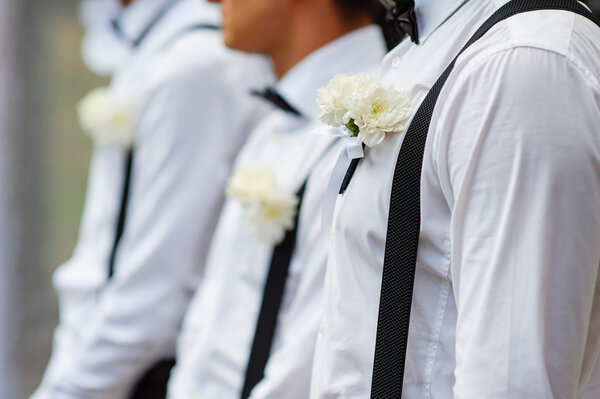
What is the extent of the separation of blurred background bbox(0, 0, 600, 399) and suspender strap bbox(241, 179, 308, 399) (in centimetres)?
271

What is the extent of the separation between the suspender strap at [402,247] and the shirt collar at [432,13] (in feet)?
0.35

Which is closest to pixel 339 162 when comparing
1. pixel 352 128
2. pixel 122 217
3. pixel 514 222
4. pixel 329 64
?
pixel 352 128

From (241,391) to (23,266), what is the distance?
2.78 m

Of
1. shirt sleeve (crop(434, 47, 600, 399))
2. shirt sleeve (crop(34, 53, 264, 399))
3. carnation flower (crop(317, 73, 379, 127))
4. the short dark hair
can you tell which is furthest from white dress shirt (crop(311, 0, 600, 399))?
shirt sleeve (crop(34, 53, 264, 399))

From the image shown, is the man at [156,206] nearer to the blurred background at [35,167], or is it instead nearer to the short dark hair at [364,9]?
the short dark hair at [364,9]

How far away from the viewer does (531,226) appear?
0.73 meters

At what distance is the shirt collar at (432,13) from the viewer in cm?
97

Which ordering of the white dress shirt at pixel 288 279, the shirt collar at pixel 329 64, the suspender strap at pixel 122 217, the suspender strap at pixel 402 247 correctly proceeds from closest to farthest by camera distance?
the suspender strap at pixel 402 247 → the white dress shirt at pixel 288 279 → the shirt collar at pixel 329 64 → the suspender strap at pixel 122 217

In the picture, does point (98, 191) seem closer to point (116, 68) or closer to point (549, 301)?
point (116, 68)

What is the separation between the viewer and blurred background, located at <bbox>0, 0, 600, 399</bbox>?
3.85 meters

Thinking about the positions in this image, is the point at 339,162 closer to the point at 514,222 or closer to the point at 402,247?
the point at 402,247

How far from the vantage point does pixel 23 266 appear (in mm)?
3951

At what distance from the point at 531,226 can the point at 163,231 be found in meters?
1.41

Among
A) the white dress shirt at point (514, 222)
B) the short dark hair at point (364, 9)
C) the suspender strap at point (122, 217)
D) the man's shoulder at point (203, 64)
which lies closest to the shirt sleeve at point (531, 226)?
the white dress shirt at point (514, 222)
